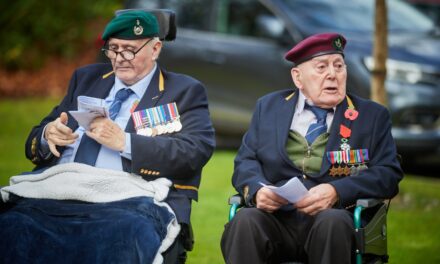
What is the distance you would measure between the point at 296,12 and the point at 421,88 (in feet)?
5.38

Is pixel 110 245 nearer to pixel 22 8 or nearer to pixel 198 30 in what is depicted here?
pixel 198 30

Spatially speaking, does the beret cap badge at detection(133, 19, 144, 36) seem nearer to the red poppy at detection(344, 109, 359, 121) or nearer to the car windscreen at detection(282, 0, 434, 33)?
the red poppy at detection(344, 109, 359, 121)

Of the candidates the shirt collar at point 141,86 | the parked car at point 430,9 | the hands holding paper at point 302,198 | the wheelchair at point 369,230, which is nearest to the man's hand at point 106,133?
the shirt collar at point 141,86

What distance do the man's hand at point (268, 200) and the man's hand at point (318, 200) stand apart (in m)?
0.10

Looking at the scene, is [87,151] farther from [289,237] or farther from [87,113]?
[289,237]

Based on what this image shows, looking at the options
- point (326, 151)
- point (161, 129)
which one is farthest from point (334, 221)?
point (161, 129)

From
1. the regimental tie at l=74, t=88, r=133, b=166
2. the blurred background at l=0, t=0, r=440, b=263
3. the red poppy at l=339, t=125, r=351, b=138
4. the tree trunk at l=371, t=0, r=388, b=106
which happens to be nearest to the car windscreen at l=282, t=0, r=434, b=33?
the blurred background at l=0, t=0, r=440, b=263

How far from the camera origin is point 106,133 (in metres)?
5.40

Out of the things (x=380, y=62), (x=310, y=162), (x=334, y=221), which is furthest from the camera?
(x=380, y=62)

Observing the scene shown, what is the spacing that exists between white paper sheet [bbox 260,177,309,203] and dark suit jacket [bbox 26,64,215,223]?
545 millimetres

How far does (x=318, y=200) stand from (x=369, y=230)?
0.30m

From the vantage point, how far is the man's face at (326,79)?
5.54 m

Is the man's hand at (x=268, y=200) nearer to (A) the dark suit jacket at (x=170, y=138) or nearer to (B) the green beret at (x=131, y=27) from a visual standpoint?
(A) the dark suit jacket at (x=170, y=138)

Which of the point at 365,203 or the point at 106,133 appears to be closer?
the point at 365,203
